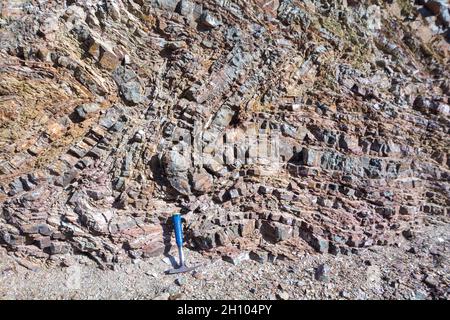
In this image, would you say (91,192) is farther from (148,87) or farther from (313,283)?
(313,283)

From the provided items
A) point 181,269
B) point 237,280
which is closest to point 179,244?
point 181,269

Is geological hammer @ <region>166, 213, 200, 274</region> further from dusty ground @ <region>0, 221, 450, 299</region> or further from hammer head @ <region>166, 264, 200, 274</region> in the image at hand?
dusty ground @ <region>0, 221, 450, 299</region>

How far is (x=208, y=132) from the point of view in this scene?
24.8ft

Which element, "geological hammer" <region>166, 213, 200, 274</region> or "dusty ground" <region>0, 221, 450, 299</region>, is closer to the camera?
"dusty ground" <region>0, 221, 450, 299</region>

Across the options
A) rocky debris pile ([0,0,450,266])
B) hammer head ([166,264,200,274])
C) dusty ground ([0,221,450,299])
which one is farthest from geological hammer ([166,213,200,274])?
rocky debris pile ([0,0,450,266])

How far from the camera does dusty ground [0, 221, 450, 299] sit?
6.36 m

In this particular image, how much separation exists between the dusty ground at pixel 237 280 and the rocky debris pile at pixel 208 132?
0.27 metres

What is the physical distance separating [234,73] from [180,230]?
3.37 meters

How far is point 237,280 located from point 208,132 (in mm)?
2862

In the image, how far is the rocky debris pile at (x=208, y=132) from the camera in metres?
6.86

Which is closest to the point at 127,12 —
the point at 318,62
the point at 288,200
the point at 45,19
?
the point at 45,19

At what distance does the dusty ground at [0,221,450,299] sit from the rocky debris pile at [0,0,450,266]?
27 centimetres

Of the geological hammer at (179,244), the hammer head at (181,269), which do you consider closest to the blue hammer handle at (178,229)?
the geological hammer at (179,244)

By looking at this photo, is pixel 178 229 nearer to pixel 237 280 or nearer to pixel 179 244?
pixel 179 244
